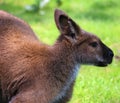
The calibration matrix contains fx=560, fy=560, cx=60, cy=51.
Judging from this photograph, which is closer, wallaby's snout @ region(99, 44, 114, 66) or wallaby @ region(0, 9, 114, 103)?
wallaby @ region(0, 9, 114, 103)

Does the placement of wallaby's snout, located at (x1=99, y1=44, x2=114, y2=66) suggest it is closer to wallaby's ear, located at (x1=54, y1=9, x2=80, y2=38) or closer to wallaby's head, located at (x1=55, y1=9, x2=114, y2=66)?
wallaby's head, located at (x1=55, y1=9, x2=114, y2=66)

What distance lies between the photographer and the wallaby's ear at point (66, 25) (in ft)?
20.9

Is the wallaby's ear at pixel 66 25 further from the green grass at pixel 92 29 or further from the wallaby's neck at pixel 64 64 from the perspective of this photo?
the green grass at pixel 92 29

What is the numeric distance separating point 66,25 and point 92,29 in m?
6.13

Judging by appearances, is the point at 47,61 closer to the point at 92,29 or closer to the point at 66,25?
the point at 66,25

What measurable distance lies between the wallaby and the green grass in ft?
4.75

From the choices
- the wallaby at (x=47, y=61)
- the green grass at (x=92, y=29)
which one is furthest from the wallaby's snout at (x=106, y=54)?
the green grass at (x=92, y=29)

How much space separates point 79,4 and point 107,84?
7.32 m

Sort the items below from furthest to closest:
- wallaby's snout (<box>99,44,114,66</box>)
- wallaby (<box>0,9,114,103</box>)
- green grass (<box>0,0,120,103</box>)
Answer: green grass (<box>0,0,120,103</box>) < wallaby's snout (<box>99,44,114,66</box>) < wallaby (<box>0,9,114,103</box>)

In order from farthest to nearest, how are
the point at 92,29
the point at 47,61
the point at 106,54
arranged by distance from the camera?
the point at 92,29 < the point at 106,54 < the point at 47,61

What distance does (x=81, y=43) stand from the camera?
644 centimetres

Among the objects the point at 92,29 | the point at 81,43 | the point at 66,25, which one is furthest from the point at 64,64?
the point at 92,29

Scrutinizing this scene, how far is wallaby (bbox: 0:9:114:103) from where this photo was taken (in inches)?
245

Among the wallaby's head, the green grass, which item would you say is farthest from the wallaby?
the green grass
